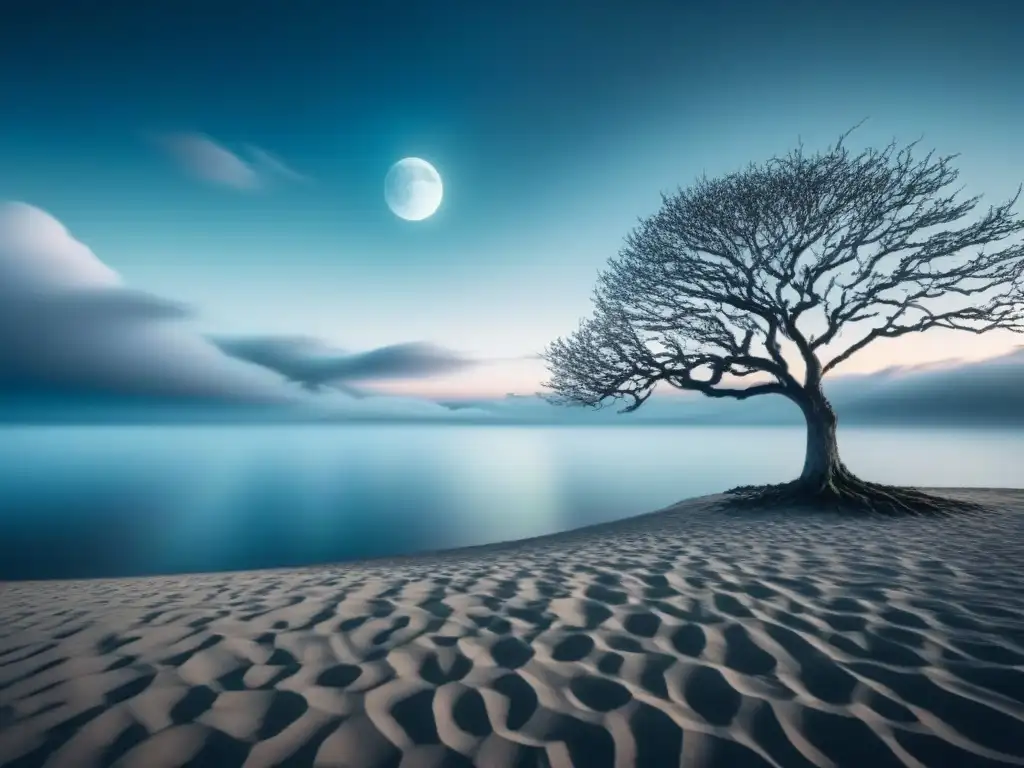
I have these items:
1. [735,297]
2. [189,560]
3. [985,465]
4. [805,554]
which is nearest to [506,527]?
[189,560]

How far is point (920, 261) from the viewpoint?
13.7 m

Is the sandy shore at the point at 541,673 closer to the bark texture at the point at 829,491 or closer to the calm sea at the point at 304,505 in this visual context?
the bark texture at the point at 829,491

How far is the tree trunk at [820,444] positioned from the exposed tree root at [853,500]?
20 cm

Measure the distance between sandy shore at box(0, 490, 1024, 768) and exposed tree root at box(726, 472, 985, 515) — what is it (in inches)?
298

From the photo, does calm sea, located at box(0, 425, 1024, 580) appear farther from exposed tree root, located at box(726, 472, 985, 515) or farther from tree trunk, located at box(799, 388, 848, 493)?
tree trunk, located at box(799, 388, 848, 493)

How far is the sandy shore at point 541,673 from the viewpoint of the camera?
2.53m

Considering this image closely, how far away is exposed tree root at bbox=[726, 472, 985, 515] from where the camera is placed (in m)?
Answer: 12.1

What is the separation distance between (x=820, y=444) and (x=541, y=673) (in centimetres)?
1454

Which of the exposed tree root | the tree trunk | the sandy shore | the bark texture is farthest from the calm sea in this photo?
the sandy shore

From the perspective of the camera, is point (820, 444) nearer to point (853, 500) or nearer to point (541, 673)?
point (853, 500)

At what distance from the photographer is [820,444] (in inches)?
561

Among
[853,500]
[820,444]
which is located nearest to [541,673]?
[853,500]

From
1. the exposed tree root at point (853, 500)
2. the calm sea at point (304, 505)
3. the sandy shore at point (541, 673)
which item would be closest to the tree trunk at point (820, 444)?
the exposed tree root at point (853, 500)

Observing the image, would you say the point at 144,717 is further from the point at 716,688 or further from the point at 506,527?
the point at 506,527
